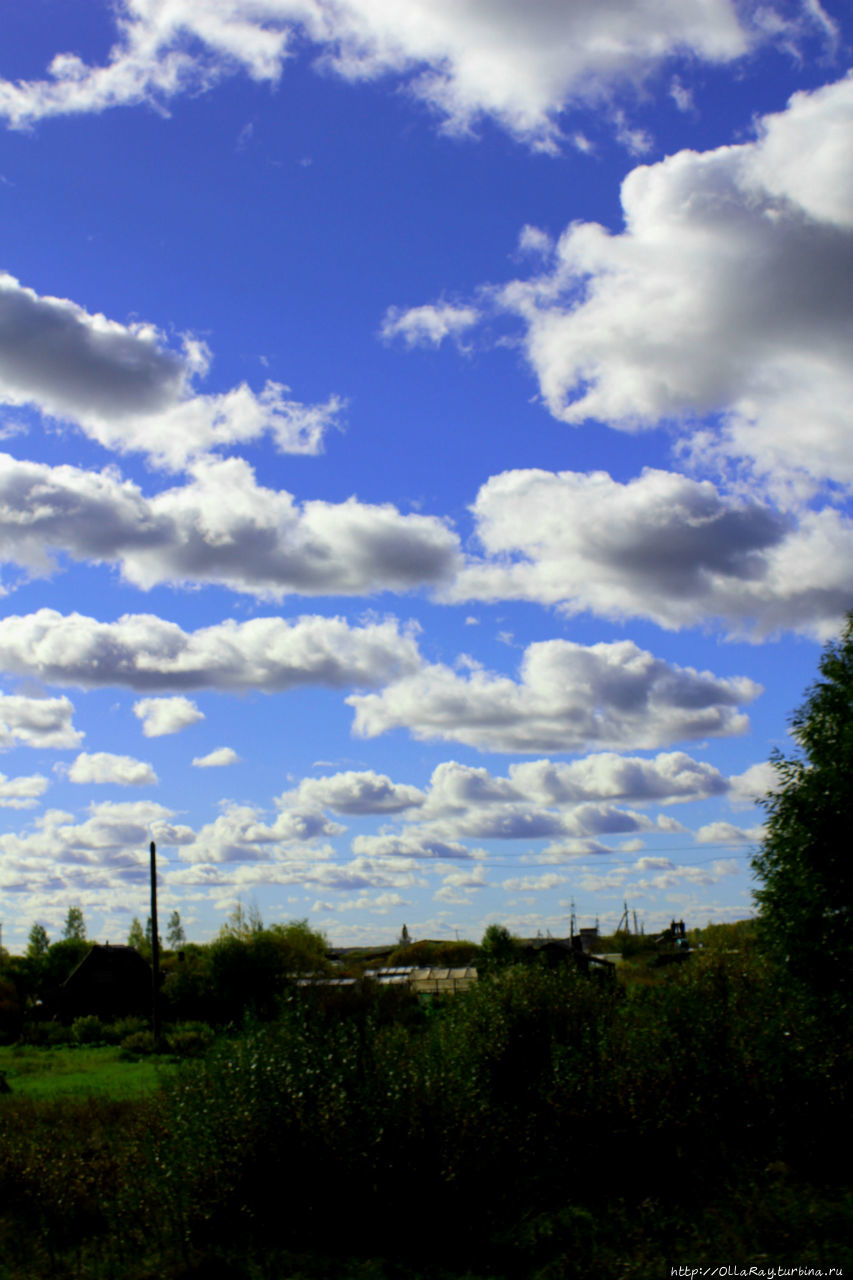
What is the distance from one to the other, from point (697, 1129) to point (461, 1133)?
502cm

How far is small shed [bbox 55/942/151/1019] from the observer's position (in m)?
63.8

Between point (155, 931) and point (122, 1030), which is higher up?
point (155, 931)

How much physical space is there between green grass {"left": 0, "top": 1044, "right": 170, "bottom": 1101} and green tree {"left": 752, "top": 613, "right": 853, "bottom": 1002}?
45.1 feet

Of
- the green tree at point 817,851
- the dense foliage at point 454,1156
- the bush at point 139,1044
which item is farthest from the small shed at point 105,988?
the green tree at point 817,851

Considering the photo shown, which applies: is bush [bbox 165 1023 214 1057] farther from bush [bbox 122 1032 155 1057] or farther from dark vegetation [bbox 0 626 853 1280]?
dark vegetation [bbox 0 626 853 1280]

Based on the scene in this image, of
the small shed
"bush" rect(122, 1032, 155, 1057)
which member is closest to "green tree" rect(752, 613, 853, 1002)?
"bush" rect(122, 1032, 155, 1057)

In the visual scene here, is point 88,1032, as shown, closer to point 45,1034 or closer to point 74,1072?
point 45,1034

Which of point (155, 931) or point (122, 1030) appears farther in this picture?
point (122, 1030)

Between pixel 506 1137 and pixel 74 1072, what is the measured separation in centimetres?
2550

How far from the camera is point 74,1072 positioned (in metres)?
36.0

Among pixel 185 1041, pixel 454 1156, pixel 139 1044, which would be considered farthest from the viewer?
pixel 139 1044

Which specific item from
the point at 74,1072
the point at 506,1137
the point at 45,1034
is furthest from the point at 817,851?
the point at 45,1034

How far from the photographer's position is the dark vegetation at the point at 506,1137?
506 inches

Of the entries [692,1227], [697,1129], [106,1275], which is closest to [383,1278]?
[106,1275]
